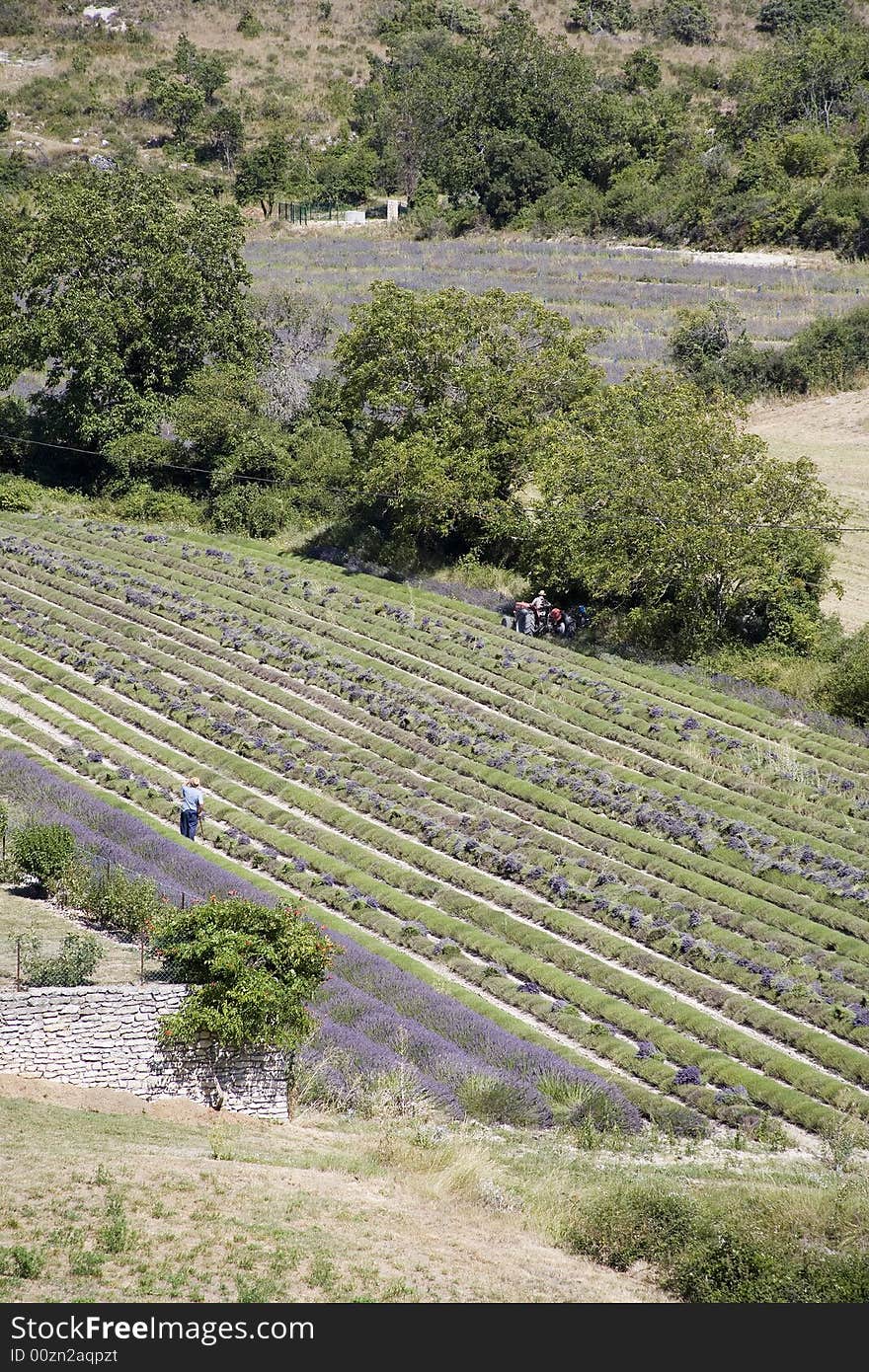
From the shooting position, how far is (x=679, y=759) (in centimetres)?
3631

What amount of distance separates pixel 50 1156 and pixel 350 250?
229 ft

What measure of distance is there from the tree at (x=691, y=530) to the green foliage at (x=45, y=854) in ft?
64.3

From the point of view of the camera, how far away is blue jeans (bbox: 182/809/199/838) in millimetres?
31292

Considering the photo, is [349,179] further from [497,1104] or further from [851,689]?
[497,1104]

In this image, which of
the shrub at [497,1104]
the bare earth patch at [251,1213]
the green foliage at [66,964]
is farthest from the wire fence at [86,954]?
the shrub at [497,1104]

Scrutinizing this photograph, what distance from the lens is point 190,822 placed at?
103 ft

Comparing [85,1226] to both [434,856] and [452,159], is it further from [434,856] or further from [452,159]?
[452,159]

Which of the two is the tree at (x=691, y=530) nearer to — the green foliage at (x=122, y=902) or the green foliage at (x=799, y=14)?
the green foliage at (x=122, y=902)

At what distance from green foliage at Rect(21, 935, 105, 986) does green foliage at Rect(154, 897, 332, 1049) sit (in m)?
0.98

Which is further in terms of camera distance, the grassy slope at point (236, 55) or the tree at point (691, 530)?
the grassy slope at point (236, 55)

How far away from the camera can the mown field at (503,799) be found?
26.8 m

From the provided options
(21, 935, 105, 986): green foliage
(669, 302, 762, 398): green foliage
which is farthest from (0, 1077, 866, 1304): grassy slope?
(669, 302, 762, 398): green foliage

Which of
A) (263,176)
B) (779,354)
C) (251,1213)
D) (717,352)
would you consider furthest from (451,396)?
(263,176)

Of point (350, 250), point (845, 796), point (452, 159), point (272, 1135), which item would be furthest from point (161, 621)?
point (452, 159)
